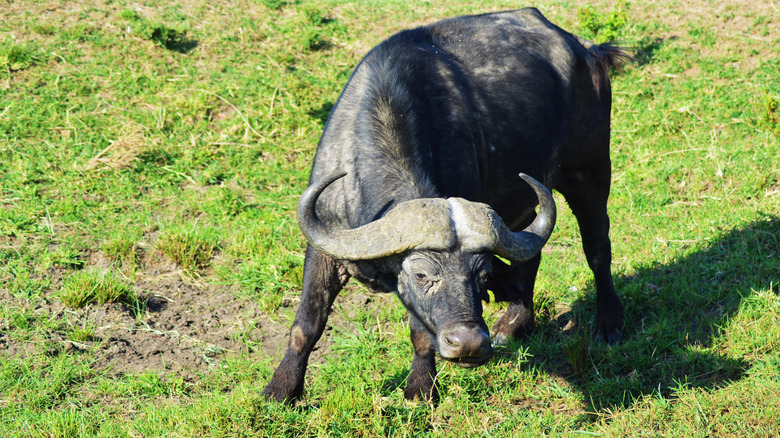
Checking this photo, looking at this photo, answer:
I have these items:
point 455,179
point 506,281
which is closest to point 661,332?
point 506,281

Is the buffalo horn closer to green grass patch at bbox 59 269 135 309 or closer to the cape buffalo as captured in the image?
the cape buffalo

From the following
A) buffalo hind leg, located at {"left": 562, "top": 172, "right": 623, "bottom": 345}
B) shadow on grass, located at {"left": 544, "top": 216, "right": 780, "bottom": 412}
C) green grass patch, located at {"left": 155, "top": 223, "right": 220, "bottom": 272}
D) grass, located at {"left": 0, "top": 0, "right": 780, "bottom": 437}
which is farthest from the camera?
green grass patch, located at {"left": 155, "top": 223, "right": 220, "bottom": 272}

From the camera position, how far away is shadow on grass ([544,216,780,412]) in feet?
14.8

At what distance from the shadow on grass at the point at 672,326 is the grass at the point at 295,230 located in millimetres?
21

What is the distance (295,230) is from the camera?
20.9 ft

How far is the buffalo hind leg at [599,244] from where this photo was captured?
17.8 ft

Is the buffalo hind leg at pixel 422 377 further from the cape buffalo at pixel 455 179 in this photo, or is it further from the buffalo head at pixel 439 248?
the buffalo head at pixel 439 248

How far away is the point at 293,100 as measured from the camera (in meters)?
8.07

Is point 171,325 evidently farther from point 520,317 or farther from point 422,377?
point 520,317

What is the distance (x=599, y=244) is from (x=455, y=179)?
5.83ft

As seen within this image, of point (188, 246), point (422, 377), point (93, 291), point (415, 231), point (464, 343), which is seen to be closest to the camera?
point (464, 343)

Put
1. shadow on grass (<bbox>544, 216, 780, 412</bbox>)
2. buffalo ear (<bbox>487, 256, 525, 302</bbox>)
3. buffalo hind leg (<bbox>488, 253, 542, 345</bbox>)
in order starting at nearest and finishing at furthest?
1. buffalo ear (<bbox>487, 256, 525, 302</bbox>)
2. shadow on grass (<bbox>544, 216, 780, 412</bbox>)
3. buffalo hind leg (<bbox>488, 253, 542, 345</bbox>)

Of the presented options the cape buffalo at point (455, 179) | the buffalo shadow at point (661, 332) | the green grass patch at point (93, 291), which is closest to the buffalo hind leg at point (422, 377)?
the cape buffalo at point (455, 179)

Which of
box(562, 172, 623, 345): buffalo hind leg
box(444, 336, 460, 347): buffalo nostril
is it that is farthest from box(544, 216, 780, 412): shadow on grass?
box(444, 336, 460, 347): buffalo nostril
